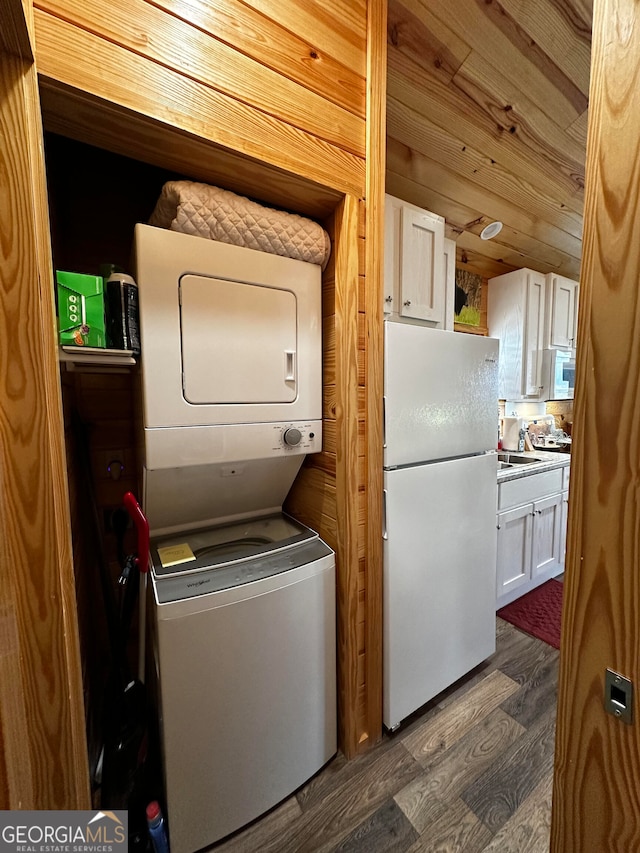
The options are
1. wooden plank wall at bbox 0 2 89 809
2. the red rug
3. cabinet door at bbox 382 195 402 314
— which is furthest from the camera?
the red rug

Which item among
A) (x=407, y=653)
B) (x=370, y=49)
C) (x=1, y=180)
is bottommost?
(x=407, y=653)

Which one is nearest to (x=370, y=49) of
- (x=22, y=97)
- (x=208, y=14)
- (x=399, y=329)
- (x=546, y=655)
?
(x=208, y=14)

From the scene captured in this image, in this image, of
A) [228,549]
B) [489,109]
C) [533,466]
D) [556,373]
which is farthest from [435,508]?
[556,373]

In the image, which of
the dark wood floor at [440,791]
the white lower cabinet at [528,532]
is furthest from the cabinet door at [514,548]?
the dark wood floor at [440,791]

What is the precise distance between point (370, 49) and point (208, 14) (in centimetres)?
53

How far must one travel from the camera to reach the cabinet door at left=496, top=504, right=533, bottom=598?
6.74 ft

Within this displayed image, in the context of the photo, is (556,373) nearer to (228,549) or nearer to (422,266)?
(422,266)

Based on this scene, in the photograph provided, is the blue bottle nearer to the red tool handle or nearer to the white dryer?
the red tool handle

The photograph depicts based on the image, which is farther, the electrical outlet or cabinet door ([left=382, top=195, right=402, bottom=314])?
cabinet door ([left=382, top=195, right=402, bottom=314])

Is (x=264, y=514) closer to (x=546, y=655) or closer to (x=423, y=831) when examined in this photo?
(x=423, y=831)

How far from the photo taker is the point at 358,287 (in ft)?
3.79

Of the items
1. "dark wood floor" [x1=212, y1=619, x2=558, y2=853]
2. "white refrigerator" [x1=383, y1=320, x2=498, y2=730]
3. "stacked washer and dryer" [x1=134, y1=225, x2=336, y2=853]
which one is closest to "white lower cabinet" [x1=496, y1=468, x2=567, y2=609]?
"white refrigerator" [x1=383, y1=320, x2=498, y2=730]

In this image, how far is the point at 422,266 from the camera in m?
1.62

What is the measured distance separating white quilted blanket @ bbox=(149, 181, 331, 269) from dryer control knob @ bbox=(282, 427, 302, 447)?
610 mm
